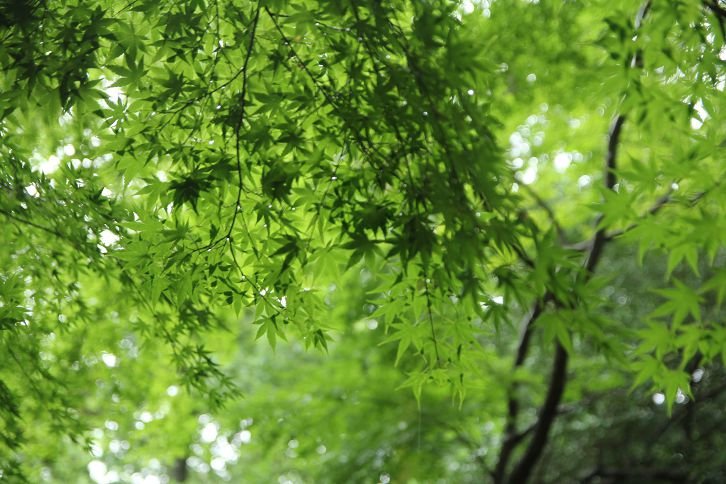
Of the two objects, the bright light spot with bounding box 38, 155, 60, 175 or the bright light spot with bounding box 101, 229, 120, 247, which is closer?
the bright light spot with bounding box 101, 229, 120, 247

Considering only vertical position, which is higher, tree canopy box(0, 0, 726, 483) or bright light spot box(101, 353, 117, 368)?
bright light spot box(101, 353, 117, 368)

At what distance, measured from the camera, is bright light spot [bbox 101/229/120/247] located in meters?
2.22

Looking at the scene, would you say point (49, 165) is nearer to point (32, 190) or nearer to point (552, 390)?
point (32, 190)

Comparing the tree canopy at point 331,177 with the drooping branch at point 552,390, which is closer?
the tree canopy at point 331,177

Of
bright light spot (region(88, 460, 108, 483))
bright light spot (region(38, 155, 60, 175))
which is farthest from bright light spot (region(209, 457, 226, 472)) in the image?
bright light spot (region(38, 155, 60, 175))

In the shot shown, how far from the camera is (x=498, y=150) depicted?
162 cm

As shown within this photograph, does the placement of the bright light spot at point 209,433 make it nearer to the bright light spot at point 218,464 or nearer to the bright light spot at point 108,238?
the bright light spot at point 218,464

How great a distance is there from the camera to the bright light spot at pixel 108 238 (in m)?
2.22

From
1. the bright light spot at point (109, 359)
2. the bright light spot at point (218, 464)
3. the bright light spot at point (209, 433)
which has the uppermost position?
the bright light spot at point (218, 464)

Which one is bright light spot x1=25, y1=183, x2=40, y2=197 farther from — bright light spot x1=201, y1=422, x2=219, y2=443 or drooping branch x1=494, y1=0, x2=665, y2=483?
bright light spot x1=201, y1=422, x2=219, y2=443

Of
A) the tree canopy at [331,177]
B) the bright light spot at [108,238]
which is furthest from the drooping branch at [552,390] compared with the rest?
the bright light spot at [108,238]

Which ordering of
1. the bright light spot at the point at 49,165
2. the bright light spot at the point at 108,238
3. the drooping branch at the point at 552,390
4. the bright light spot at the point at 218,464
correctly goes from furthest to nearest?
the bright light spot at the point at 218,464 → the drooping branch at the point at 552,390 → the bright light spot at the point at 49,165 → the bright light spot at the point at 108,238

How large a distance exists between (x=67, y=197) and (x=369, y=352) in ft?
14.0

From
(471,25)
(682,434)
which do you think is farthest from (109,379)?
(682,434)
